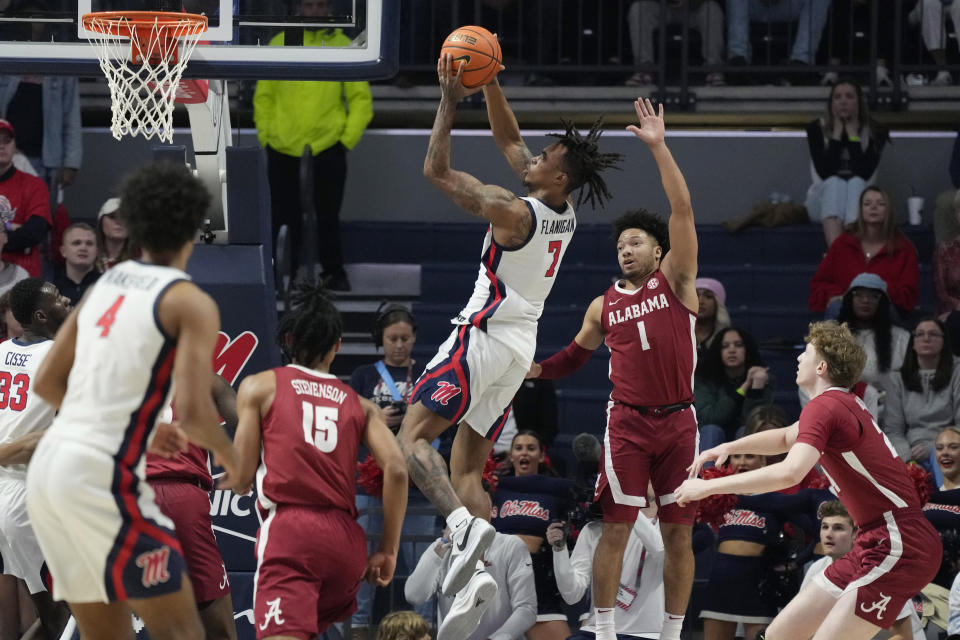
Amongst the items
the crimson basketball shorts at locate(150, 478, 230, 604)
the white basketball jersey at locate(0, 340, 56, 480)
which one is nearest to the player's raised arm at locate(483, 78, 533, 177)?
the crimson basketball shorts at locate(150, 478, 230, 604)

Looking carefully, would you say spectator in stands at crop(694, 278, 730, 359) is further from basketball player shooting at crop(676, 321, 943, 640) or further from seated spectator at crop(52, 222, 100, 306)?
seated spectator at crop(52, 222, 100, 306)

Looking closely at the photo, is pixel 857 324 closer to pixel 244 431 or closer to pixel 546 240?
pixel 546 240

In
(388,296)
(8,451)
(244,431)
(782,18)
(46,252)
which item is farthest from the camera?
(782,18)

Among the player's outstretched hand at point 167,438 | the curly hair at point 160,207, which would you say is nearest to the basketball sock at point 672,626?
the player's outstretched hand at point 167,438

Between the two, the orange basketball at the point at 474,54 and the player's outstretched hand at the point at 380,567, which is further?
the orange basketball at the point at 474,54

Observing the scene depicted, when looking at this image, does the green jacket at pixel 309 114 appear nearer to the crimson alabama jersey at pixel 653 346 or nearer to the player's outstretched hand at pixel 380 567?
the crimson alabama jersey at pixel 653 346

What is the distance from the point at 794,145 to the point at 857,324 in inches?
134

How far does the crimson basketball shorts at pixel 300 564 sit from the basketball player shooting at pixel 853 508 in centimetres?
163

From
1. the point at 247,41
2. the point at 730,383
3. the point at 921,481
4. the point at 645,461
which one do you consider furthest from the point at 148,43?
the point at 921,481

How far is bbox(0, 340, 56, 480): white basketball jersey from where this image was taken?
23.6 ft

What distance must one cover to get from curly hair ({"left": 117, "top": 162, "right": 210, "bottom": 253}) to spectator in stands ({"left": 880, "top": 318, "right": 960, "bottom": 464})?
651 cm

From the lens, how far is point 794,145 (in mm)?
13445

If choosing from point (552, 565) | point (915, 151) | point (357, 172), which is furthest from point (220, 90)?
point (915, 151)

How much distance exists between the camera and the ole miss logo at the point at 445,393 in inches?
274
